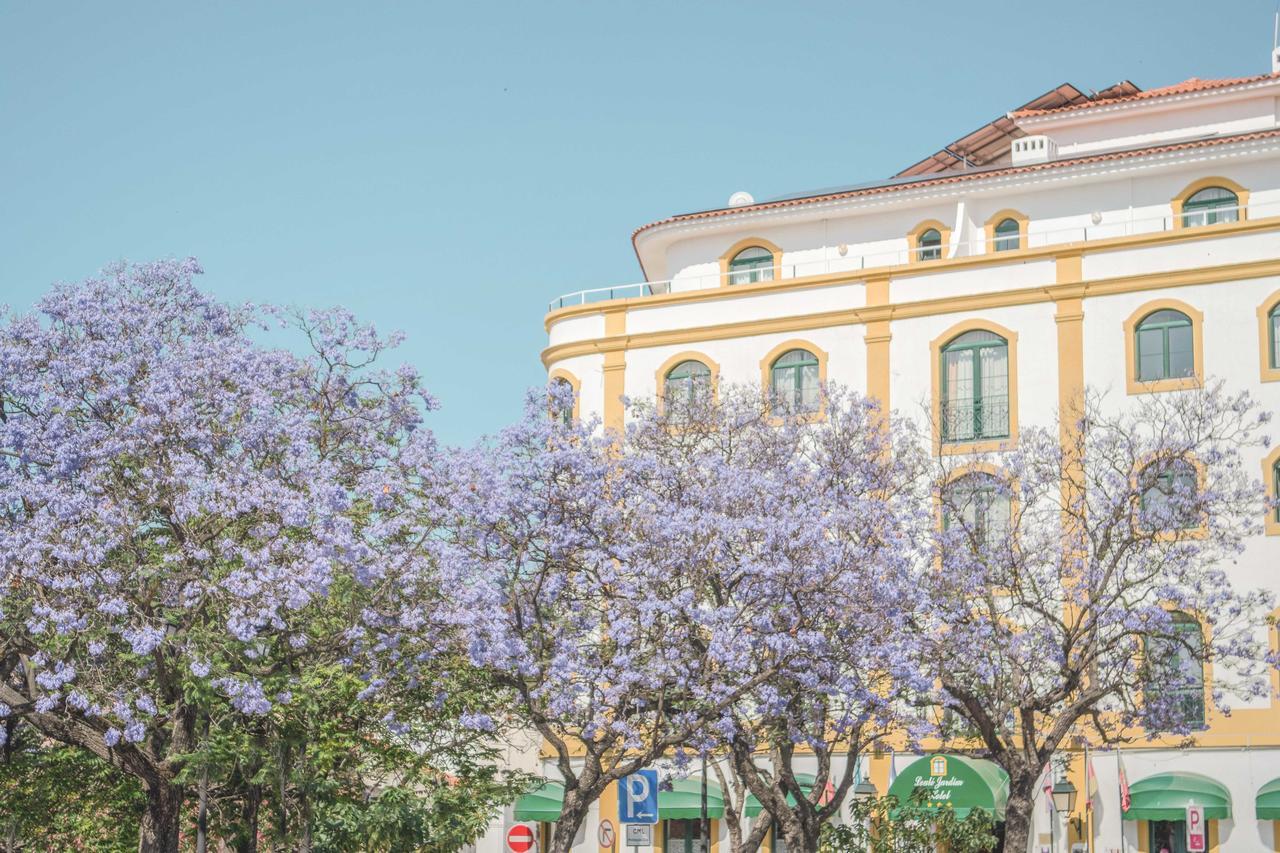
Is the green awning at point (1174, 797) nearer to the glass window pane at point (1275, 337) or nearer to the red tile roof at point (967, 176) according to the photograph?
the glass window pane at point (1275, 337)

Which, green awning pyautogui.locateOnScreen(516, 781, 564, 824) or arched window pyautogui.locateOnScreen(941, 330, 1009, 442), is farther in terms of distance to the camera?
green awning pyautogui.locateOnScreen(516, 781, 564, 824)

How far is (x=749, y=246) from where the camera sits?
1769 inches

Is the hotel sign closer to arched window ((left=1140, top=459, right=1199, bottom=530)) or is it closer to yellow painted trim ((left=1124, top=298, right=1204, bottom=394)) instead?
yellow painted trim ((left=1124, top=298, right=1204, bottom=394))

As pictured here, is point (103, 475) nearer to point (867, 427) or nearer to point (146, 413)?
point (146, 413)

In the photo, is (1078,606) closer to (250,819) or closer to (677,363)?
(250,819)

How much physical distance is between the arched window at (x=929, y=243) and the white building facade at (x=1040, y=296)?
0.19 feet

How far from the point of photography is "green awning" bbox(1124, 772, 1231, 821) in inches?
1390

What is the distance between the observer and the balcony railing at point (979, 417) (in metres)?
38.9

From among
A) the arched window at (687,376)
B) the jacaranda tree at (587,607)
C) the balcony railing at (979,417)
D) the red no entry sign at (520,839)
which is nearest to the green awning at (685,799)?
the arched window at (687,376)

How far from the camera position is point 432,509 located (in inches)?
958

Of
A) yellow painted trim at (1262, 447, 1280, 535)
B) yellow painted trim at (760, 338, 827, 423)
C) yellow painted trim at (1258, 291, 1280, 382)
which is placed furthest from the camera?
yellow painted trim at (760, 338, 827, 423)

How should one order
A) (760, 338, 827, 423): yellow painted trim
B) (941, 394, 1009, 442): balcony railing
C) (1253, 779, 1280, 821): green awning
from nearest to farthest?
(1253, 779, 1280, 821): green awning
(941, 394, 1009, 442): balcony railing
(760, 338, 827, 423): yellow painted trim

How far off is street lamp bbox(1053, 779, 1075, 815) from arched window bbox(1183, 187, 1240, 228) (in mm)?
13086

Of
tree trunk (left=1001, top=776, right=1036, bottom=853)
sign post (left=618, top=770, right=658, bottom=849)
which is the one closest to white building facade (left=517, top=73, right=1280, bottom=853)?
tree trunk (left=1001, top=776, right=1036, bottom=853)
